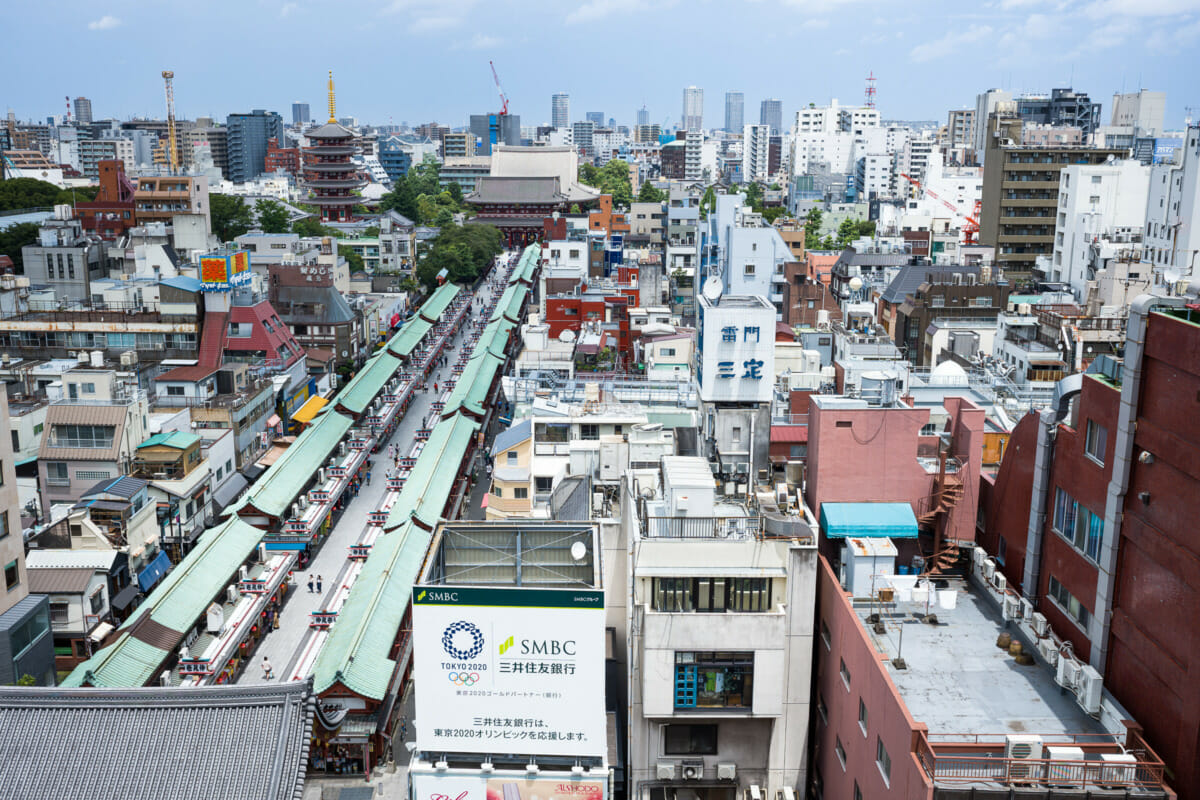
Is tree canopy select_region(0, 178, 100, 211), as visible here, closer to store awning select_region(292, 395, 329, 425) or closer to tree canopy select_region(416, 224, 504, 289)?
tree canopy select_region(416, 224, 504, 289)

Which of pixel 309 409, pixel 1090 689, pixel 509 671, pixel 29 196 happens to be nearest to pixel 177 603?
pixel 509 671

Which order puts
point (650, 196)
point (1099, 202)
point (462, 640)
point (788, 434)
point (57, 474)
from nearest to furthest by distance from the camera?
point (462, 640) < point (788, 434) < point (57, 474) < point (1099, 202) < point (650, 196)

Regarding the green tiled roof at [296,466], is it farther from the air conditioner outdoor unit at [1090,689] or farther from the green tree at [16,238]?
the green tree at [16,238]

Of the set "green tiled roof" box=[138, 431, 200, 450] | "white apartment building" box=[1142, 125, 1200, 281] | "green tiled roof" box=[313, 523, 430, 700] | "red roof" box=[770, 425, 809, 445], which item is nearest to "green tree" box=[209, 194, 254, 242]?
"green tiled roof" box=[138, 431, 200, 450]

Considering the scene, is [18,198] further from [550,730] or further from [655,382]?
[550,730]

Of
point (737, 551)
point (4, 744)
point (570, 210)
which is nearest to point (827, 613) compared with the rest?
point (737, 551)

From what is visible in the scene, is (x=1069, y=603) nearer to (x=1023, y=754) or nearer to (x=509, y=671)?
(x=1023, y=754)
